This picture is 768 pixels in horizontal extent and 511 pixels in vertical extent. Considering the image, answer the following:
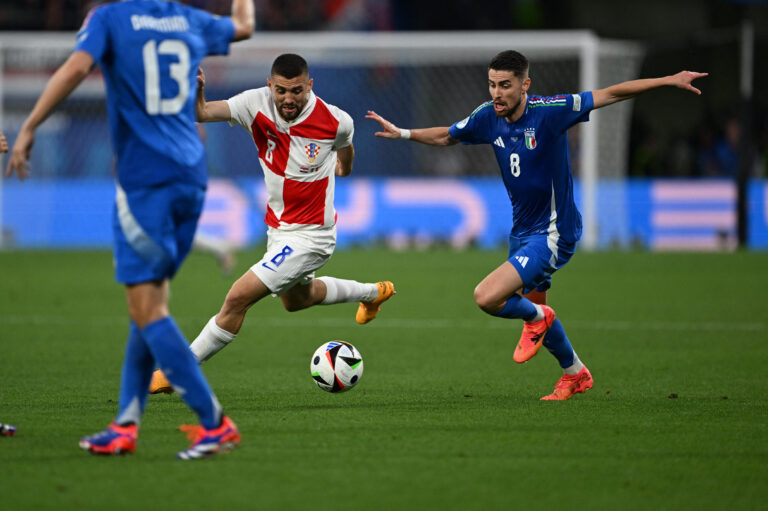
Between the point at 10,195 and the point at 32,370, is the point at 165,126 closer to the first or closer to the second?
the point at 32,370

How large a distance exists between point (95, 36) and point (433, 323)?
689 centimetres

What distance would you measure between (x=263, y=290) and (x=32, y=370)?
2270 millimetres

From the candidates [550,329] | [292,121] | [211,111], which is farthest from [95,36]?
[550,329]

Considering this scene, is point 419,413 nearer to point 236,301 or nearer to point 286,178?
point 236,301

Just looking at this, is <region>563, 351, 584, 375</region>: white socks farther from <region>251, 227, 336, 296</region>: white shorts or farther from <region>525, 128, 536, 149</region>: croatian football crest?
<region>251, 227, 336, 296</region>: white shorts

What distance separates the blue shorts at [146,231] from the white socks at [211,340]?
1.90 m

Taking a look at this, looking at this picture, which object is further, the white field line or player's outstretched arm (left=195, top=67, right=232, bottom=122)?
the white field line

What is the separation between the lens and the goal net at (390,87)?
67.6ft

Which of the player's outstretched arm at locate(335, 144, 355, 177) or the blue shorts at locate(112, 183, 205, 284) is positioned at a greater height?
the player's outstretched arm at locate(335, 144, 355, 177)

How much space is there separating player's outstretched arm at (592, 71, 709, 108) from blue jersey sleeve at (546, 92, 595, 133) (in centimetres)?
8

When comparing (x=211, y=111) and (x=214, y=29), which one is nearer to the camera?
(x=214, y=29)

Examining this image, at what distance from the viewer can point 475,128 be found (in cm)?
728

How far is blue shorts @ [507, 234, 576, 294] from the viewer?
6.86 m

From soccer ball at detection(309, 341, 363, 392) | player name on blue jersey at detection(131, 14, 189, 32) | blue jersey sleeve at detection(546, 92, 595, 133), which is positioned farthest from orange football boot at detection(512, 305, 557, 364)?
player name on blue jersey at detection(131, 14, 189, 32)
